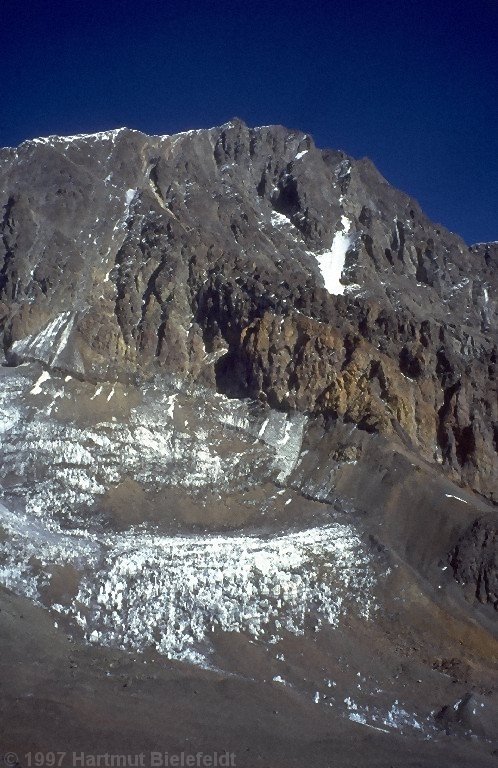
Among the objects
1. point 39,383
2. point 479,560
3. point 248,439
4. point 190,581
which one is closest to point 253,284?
point 248,439

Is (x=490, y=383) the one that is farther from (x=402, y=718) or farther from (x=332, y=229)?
(x=402, y=718)

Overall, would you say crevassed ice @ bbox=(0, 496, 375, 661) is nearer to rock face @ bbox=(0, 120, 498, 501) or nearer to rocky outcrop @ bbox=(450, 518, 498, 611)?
rocky outcrop @ bbox=(450, 518, 498, 611)

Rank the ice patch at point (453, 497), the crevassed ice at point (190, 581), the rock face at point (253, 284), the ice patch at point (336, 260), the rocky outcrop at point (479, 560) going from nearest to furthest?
the crevassed ice at point (190, 581) < the rocky outcrop at point (479, 560) < the ice patch at point (453, 497) < the rock face at point (253, 284) < the ice patch at point (336, 260)

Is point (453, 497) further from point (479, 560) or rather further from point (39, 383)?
point (39, 383)

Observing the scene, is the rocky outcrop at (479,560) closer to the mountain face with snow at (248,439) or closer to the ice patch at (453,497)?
the mountain face with snow at (248,439)

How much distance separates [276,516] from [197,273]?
26297mm

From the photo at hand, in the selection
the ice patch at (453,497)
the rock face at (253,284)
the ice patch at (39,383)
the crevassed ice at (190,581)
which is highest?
the rock face at (253,284)

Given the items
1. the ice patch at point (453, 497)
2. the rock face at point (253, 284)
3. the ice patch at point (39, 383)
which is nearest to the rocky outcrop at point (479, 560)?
the ice patch at point (453, 497)

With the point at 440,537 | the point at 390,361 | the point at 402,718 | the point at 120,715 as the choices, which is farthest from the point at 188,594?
the point at 390,361

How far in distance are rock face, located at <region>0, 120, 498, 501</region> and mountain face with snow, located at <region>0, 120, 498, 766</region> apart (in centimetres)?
24

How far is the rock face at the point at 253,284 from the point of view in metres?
64.0

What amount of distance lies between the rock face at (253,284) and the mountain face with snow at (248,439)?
0.24 metres

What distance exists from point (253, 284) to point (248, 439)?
16172 millimetres

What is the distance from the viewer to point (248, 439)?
60062mm
